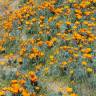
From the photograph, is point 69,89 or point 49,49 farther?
point 49,49

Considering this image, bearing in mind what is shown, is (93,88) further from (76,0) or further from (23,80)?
(76,0)

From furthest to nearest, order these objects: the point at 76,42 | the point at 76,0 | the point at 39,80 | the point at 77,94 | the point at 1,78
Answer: the point at 76,0 < the point at 76,42 < the point at 1,78 < the point at 39,80 < the point at 77,94

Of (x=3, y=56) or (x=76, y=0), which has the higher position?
(x=76, y=0)

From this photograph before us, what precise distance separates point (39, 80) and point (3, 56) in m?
2.23

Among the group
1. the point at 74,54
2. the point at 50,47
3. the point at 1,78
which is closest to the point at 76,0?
the point at 50,47

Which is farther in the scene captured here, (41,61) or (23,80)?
(41,61)

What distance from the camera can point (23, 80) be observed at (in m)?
7.30

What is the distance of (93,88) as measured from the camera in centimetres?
727

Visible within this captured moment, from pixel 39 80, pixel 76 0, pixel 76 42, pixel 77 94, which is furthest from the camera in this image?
pixel 76 0

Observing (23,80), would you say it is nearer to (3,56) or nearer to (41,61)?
(41,61)

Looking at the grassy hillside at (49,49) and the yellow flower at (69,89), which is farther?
the grassy hillside at (49,49)

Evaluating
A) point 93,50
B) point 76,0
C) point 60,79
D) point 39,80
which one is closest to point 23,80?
point 39,80

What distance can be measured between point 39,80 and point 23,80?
430mm

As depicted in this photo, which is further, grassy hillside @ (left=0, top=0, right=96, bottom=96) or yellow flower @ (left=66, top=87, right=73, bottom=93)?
grassy hillside @ (left=0, top=0, right=96, bottom=96)
